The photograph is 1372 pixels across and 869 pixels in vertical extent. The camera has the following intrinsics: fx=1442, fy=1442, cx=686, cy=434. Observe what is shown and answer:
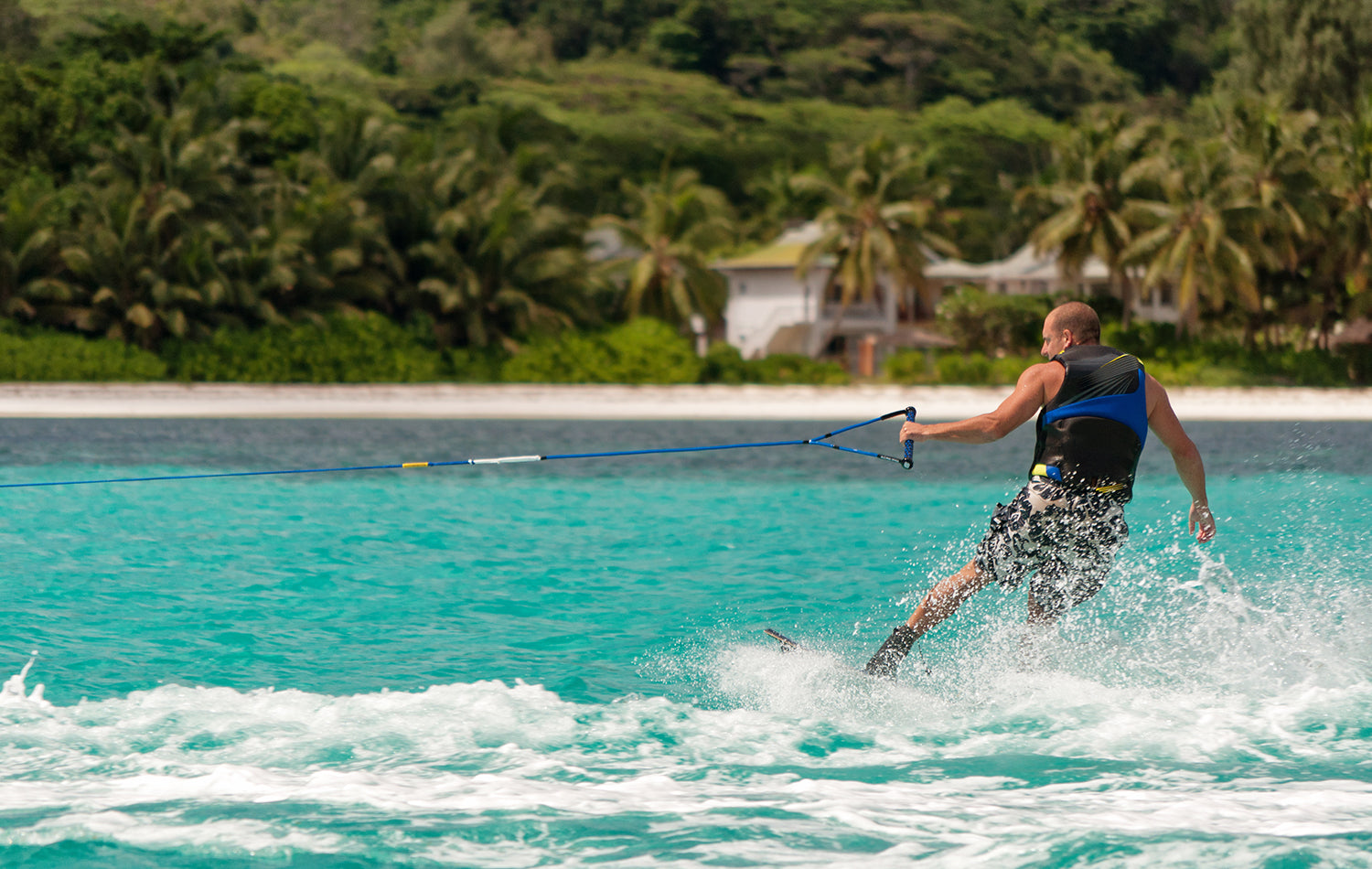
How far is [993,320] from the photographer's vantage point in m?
50.0

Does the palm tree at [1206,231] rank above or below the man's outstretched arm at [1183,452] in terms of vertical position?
above

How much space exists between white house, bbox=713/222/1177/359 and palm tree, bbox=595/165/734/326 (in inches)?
300

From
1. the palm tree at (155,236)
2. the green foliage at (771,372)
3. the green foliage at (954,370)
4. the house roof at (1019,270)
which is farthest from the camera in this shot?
the house roof at (1019,270)

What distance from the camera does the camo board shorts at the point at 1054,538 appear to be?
19.4 feet

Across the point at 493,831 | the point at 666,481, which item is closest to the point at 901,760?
the point at 493,831

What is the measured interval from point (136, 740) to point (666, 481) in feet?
44.6

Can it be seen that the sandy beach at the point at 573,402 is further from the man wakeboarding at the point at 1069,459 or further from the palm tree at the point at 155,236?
the man wakeboarding at the point at 1069,459

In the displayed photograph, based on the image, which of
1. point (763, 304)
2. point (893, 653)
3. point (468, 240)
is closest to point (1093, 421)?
point (893, 653)

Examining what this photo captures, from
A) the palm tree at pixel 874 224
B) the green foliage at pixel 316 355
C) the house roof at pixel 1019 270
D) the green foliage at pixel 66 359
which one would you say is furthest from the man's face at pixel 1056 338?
the house roof at pixel 1019 270

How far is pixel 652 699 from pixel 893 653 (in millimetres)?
1166

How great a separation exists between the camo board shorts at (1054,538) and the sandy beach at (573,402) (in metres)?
26.3

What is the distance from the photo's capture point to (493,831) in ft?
15.6

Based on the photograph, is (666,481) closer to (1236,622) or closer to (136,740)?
(1236,622)

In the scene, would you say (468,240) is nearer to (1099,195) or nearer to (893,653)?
(1099,195)
